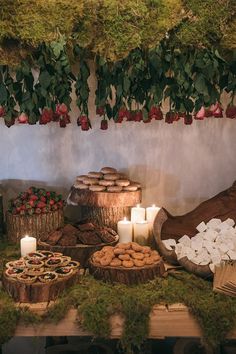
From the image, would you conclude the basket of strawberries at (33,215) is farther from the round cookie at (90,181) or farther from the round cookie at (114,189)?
the round cookie at (114,189)

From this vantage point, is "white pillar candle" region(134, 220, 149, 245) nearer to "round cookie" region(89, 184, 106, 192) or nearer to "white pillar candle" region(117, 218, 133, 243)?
"white pillar candle" region(117, 218, 133, 243)

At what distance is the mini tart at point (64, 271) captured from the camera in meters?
2.19

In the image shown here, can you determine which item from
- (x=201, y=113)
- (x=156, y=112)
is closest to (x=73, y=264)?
(x=156, y=112)

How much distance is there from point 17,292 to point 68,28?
1.15 m

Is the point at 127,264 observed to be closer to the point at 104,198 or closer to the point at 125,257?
the point at 125,257

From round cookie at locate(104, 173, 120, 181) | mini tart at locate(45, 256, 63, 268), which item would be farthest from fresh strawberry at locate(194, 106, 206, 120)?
mini tart at locate(45, 256, 63, 268)

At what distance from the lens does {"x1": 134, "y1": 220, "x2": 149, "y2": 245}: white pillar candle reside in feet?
9.12

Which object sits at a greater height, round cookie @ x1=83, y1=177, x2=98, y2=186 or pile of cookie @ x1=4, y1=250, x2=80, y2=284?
round cookie @ x1=83, y1=177, x2=98, y2=186

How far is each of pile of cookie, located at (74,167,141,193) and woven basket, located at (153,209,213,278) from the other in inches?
9.0

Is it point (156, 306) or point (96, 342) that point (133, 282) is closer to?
point (156, 306)

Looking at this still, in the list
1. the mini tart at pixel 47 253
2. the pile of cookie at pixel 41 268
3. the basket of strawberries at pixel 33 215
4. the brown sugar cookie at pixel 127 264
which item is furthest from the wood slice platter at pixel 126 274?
the basket of strawberries at pixel 33 215

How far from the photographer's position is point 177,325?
2.10 metres

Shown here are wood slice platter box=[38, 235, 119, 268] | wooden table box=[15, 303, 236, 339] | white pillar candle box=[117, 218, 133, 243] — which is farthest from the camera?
white pillar candle box=[117, 218, 133, 243]

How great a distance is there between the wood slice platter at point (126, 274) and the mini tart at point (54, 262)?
160mm
